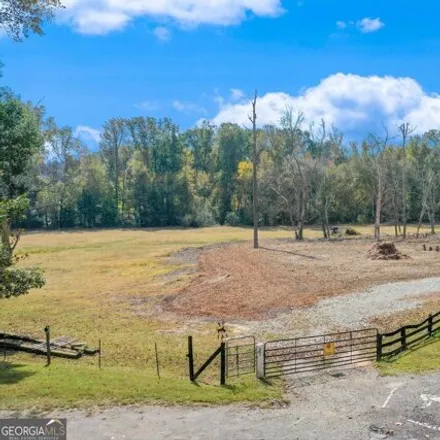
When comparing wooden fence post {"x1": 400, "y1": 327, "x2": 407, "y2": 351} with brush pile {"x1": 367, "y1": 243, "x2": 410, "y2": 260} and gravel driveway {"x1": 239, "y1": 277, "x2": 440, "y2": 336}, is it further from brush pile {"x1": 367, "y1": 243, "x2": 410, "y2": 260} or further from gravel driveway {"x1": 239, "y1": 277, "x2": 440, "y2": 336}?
brush pile {"x1": 367, "y1": 243, "x2": 410, "y2": 260}

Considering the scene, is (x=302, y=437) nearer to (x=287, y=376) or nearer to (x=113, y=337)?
(x=287, y=376)

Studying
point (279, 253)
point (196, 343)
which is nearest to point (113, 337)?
point (196, 343)

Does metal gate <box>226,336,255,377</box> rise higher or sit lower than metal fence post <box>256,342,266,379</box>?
lower

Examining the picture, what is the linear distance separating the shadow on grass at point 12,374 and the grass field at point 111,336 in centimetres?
3

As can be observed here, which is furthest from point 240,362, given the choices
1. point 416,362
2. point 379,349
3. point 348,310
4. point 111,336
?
point 348,310

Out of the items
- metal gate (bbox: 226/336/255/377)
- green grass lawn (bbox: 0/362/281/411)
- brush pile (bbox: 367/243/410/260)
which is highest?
brush pile (bbox: 367/243/410/260)

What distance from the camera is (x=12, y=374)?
48.7 ft

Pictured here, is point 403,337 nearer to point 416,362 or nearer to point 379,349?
point 416,362

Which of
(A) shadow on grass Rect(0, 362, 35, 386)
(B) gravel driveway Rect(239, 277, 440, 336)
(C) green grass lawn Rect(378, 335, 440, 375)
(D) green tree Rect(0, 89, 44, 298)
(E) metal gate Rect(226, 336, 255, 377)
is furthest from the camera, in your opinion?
(B) gravel driveway Rect(239, 277, 440, 336)

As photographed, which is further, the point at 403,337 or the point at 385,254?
the point at 385,254

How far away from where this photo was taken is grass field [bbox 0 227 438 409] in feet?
43.0

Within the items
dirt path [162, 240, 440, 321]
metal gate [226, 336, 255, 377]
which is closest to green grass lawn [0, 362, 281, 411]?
metal gate [226, 336, 255, 377]

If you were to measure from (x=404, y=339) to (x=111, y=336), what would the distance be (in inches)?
472

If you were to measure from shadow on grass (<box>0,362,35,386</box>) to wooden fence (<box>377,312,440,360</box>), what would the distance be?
1133 centimetres
